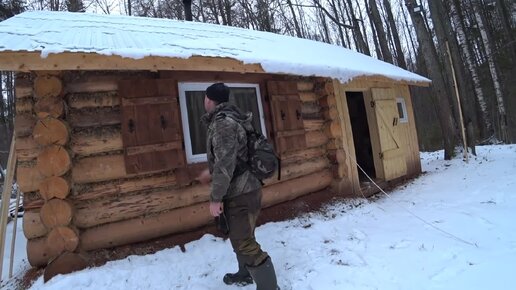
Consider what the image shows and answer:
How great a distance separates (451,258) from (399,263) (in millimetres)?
525

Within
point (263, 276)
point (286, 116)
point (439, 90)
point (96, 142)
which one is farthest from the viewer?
point (439, 90)

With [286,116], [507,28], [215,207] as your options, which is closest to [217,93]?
[215,207]

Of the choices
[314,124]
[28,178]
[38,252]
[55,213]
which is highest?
[314,124]

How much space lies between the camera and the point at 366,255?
13.7ft

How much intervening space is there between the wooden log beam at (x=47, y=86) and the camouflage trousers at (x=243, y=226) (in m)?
2.41

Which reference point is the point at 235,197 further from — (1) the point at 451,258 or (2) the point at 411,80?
(2) the point at 411,80

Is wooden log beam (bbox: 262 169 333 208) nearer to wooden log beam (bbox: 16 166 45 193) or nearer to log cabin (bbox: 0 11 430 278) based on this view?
log cabin (bbox: 0 11 430 278)

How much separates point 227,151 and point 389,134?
6289mm

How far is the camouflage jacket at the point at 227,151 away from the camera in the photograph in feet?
10.0

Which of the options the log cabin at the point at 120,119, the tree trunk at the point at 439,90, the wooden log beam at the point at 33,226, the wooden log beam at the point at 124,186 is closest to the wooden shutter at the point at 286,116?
the log cabin at the point at 120,119

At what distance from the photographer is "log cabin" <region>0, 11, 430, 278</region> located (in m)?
4.06

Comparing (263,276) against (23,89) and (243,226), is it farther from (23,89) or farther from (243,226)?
(23,89)

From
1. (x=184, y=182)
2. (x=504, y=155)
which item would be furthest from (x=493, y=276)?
(x=504, y=155)

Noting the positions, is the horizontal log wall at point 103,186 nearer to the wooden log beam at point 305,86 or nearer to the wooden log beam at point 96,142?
the wooden log beam at point 96,142
